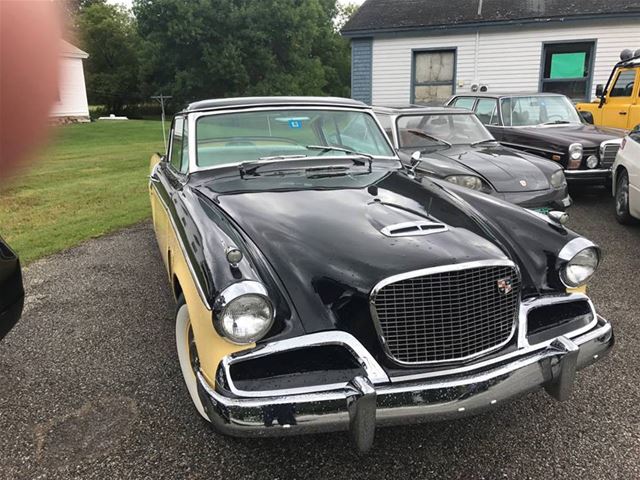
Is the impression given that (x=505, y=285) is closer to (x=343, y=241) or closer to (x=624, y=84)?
(x=343, y=241)

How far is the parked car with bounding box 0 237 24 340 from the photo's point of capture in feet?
7.15

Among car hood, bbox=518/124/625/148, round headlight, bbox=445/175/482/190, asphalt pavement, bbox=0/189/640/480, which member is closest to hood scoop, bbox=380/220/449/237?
asphalt pavement, bbox=0/189/640/480

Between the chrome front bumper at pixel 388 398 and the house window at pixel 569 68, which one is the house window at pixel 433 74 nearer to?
the house window at pixel 569 68

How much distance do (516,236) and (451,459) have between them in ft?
4.00

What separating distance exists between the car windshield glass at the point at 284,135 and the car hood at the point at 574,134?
14.9ft

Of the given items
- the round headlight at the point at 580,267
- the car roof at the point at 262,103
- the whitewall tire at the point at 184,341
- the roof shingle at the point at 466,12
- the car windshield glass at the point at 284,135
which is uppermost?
the roof shingle at the point at 466,12

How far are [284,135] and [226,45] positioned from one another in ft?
86.6

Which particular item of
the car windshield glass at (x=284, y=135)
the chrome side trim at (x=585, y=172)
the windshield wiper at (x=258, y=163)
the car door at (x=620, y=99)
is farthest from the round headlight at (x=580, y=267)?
the car door at (x=620, y=99)

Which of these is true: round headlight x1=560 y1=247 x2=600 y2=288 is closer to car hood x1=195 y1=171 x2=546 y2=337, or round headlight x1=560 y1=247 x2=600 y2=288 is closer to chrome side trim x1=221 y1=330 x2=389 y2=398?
car hood x1=195 y1=171 x2=546 y2=337

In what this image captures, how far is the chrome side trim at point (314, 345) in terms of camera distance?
2.14 metres

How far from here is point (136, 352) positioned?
3510mm

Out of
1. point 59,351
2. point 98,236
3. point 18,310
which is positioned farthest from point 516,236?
point 98,236

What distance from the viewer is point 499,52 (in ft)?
48.6

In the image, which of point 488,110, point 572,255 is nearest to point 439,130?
point 488,110
